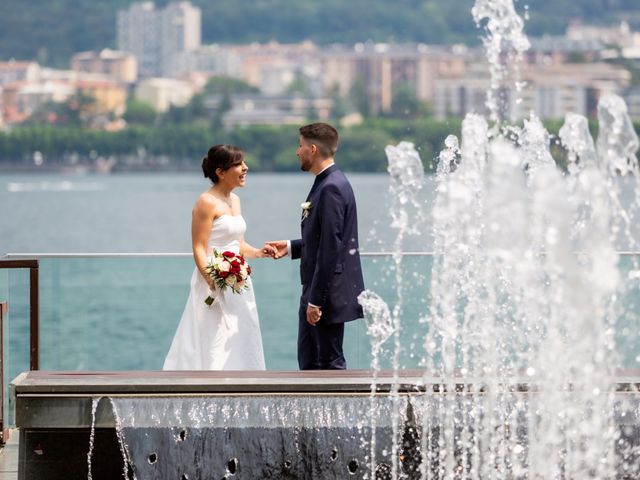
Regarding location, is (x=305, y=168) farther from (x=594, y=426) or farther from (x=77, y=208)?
(x=77, y=208)

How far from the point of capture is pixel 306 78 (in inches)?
5325

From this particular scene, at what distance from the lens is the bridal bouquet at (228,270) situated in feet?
21.2

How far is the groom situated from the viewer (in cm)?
591

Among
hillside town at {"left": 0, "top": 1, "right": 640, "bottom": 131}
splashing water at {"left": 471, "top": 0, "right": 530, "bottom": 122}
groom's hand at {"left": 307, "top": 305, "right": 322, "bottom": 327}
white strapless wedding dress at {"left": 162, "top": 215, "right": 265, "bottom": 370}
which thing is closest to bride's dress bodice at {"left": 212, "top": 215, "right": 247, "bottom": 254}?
white strapless wedding dress at {"left": 162, "top": 215, "right": 265, "bottom": 370}

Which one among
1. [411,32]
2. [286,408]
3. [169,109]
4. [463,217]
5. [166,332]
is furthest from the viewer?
[411,32]

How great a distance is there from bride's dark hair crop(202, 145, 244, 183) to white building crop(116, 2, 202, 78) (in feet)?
482

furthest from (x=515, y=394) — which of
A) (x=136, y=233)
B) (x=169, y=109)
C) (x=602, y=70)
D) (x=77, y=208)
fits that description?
(x=602, y=70)

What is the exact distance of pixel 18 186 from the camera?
11250 centimetres

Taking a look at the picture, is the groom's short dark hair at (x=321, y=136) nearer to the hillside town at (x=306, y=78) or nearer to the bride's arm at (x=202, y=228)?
the bride's arm at (x=202, y=228)

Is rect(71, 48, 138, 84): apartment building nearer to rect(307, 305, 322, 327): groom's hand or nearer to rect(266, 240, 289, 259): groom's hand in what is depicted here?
rect(266, 240, 289, 259): groom's hand

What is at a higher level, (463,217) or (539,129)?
(539,129)

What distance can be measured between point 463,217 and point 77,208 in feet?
305

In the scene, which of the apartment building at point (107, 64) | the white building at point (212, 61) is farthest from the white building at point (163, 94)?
the apartment building at point (107, 64)

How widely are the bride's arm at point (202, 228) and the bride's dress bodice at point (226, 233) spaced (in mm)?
39
